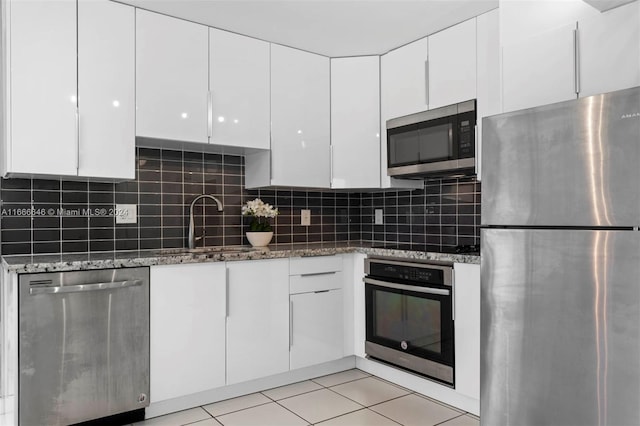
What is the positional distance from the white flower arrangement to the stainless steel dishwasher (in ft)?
3.31

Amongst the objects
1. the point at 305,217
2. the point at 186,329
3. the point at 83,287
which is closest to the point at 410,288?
the point at 305,217

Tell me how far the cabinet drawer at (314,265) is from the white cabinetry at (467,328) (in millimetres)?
902

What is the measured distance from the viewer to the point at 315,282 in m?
3.16

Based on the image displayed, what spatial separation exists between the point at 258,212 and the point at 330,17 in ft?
4.53

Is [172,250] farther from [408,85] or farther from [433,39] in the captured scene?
[433,39]

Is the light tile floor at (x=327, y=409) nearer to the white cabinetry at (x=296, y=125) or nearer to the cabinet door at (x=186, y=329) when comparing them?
the cabinet door at (x=186, y=329)

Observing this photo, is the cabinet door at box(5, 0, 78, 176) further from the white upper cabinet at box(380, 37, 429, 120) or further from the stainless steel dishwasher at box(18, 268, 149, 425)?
the white upper cabinet at box(380, 37, 429, 120)

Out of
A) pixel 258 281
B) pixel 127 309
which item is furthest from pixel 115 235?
pixel 258 281

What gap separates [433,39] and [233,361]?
2.39 meters

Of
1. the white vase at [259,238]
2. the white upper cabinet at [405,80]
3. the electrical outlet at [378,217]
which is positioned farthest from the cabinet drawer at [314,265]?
the white upper cabinet at [405,80]

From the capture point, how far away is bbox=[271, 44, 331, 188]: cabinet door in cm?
325

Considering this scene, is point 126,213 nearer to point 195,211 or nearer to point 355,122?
point 195,211

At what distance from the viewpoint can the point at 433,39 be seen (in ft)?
9.95

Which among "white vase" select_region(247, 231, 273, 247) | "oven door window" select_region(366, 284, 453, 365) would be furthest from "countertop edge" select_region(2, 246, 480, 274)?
"white vase" select_region(247, 231, 273, 247)
